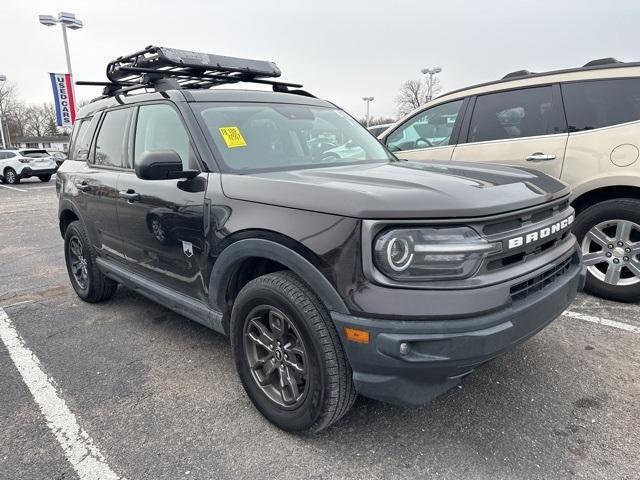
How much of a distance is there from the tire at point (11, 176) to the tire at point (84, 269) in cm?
2022

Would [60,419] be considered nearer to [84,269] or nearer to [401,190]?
[84,269]

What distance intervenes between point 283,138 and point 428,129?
8.19ft

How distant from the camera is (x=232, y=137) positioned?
2852 mm

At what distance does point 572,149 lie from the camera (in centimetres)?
397

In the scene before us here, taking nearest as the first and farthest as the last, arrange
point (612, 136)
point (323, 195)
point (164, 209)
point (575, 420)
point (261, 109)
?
point (323, 195) → point (575, 420) → point (164, 209) → point (261, 109) → point (612, 136)

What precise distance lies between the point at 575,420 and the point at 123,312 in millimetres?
3671

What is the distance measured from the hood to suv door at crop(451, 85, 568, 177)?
1555mm

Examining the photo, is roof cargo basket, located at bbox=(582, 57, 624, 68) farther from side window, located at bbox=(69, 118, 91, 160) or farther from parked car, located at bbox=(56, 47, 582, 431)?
side window, located at bbox=(69, 118, 91, 160)

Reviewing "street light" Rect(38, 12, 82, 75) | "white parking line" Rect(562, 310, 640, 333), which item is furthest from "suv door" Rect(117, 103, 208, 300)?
"street light" Rect(38, 12, 82, 75)

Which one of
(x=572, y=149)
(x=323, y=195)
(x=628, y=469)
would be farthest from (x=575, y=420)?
(x=572, y=149)

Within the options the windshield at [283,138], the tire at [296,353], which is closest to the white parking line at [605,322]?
the windshield at [283,138]

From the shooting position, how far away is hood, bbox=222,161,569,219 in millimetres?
1912

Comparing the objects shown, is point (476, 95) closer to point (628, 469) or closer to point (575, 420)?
point (575, 420)

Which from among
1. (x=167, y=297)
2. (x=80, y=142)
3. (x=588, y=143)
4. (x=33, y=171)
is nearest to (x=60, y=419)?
(x=167, y=297)
